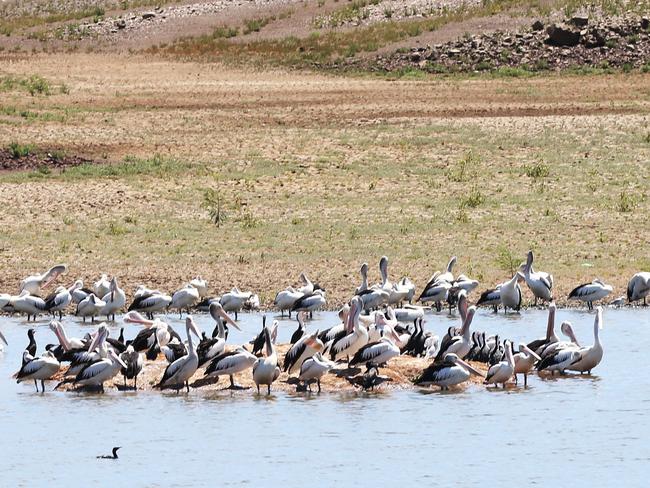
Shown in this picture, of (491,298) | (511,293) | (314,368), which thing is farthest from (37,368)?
(511,293)

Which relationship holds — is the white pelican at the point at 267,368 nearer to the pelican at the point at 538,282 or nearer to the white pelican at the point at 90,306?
the white pelican at the point at 90,306

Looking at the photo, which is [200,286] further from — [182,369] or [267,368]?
[267,368]

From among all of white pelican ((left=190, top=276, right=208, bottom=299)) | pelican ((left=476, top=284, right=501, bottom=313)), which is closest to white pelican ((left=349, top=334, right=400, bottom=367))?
pelican ((left=476, top=284, right=501, bottom=313))

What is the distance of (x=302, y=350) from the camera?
663 inches

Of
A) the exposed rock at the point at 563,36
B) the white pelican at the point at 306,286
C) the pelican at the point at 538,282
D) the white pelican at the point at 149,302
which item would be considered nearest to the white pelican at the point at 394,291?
the white pelican at the point at 306,286

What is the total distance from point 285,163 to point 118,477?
18640mm

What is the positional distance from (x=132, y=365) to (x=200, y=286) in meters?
4.74

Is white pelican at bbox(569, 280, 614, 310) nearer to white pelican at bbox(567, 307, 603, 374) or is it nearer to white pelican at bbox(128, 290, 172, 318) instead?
white pelican at bbox(567, 307, 603, 374)

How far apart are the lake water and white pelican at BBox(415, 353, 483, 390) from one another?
188 mm

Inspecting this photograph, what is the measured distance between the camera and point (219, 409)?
16.2 metres

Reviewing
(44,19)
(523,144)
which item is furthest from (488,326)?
(44,19)

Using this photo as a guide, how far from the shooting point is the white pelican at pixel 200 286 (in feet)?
70.8

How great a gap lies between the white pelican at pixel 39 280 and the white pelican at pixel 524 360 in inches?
307

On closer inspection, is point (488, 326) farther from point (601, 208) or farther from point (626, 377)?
point (601, 208)
